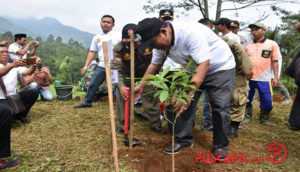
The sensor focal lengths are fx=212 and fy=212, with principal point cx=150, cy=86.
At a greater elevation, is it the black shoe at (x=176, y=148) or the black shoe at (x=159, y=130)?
the black shoe at (x=176, y=148)

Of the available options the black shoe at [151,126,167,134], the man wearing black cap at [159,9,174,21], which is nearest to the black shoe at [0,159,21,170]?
the black shoe at [151,126,167,134]

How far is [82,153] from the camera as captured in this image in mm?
2846

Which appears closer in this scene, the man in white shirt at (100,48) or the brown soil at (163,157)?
the brown soil at (163,157)

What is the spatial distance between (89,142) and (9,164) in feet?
3.40

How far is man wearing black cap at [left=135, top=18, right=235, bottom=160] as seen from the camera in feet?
7.10

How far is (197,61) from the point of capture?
7.00ft

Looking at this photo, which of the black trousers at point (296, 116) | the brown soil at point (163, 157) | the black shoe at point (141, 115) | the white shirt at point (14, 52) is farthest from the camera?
the white shirt at point (14, 52)

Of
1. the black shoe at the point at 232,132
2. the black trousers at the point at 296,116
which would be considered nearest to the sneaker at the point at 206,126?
the black shoe at the point at 232,132

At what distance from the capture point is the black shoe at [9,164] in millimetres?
2472

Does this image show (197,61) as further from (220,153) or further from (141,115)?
(141,115)

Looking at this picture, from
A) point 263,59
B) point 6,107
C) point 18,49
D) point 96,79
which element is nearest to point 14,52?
point 18,49

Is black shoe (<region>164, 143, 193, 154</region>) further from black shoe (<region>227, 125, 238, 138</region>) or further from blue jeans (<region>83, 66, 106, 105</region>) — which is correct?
blue jeans (<region>83, 66, 106, 105</region>)

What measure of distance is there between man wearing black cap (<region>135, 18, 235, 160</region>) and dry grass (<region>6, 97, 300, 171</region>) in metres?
0.36

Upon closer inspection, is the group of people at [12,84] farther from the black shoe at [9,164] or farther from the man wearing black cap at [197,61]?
the man wearing black cap at [197,61]
